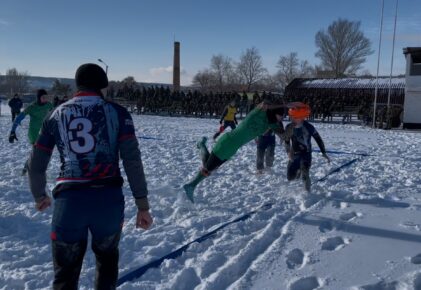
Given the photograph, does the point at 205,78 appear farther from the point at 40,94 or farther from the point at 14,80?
the point at 40,94

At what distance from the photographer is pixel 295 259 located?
3865mm

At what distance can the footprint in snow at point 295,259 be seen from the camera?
3.73m

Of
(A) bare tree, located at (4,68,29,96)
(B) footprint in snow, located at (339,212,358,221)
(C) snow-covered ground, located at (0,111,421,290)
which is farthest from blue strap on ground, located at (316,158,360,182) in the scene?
(A) bare tree, located at (4,68,29,96)

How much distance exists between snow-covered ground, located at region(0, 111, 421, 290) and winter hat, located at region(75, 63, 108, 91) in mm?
1681

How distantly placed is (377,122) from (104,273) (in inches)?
903

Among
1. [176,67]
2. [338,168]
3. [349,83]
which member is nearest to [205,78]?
[176,67]

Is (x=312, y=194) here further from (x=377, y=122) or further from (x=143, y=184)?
(x=377, y=122)

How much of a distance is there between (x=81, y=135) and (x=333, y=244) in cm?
293

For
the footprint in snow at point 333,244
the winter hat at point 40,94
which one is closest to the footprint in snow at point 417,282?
the footprint in snow at point 333,244

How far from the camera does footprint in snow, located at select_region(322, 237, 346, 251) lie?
13.5ft

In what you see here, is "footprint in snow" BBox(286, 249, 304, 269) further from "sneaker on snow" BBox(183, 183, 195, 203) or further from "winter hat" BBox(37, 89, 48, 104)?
"winter hat" BBox(37, 89, 48, 104)

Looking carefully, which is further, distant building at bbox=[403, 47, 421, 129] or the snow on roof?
the snow on roof

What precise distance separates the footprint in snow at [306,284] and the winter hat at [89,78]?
218 centimetres

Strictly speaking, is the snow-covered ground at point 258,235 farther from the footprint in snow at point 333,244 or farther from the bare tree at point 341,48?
the bare tree at point 341,48
